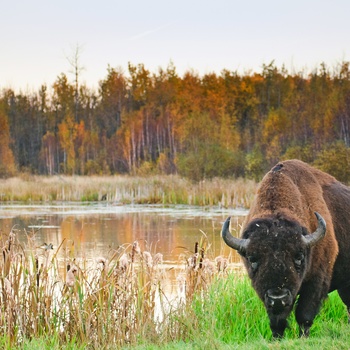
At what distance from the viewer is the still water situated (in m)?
18.2

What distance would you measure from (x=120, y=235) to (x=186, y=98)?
50.8m

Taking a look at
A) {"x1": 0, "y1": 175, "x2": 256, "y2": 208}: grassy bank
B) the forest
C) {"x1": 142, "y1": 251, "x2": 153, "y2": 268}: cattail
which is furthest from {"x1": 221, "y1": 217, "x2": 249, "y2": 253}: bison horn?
the forest

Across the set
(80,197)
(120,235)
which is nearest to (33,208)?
(80,197)

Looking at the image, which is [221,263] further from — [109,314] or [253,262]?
[253,262]

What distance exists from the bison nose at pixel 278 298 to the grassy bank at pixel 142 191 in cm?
2180

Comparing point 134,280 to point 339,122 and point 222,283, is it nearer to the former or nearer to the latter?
point 222,283

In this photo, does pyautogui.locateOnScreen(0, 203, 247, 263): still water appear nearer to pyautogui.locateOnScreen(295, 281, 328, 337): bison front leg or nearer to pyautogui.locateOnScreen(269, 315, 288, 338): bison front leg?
pyautogui.locateOnScreen(295, 281, 328, 337): bison front leg

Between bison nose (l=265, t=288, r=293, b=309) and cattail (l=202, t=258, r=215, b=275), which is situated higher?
bison nose (l=265, t=288, r=293, b=309)

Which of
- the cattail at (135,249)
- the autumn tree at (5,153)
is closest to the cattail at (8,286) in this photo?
the cattail at (135,249)

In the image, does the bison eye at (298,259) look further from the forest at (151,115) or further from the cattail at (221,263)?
the forest at (151,115)

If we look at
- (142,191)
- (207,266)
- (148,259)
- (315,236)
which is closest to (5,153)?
(142,191)

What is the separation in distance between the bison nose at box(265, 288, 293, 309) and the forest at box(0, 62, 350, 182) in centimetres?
4323

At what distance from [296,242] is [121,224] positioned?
695 inches

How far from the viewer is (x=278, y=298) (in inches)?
255
